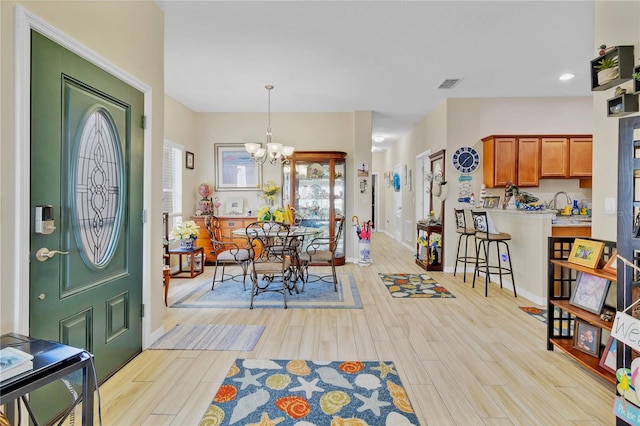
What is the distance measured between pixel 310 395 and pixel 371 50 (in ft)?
11.5

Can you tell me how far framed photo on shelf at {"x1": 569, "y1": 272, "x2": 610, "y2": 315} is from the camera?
226 centimetres

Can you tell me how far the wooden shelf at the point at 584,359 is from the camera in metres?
2.04

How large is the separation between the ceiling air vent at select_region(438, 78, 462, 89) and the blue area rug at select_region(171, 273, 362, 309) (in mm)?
3209

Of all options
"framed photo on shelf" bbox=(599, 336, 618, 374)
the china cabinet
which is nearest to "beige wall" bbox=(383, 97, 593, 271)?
the china cabinet

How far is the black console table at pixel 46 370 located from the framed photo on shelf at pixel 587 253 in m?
2.95

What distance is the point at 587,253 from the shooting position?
2342 mm

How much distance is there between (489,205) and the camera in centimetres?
512

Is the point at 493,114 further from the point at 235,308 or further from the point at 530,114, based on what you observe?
the point at 235,308

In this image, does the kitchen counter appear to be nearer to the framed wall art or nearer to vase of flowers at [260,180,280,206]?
vase of flowers at [260,180,280,206]

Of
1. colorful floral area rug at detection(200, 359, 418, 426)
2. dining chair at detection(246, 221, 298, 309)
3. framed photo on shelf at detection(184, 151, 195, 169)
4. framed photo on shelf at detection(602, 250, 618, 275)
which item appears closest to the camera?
colorful floral area rug at detection(200, 359, 418, 426)

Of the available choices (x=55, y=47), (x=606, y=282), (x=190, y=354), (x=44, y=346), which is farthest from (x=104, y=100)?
(x=606, y=282)

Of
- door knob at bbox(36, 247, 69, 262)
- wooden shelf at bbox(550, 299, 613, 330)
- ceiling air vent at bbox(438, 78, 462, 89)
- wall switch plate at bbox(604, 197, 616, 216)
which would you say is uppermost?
ceiling air vent at bbox(438, 78, 462, 89)

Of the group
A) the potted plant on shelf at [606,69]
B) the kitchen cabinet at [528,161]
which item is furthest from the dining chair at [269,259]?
the kitchen cabinet at [528,161]

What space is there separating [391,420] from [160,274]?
2.15 meters
